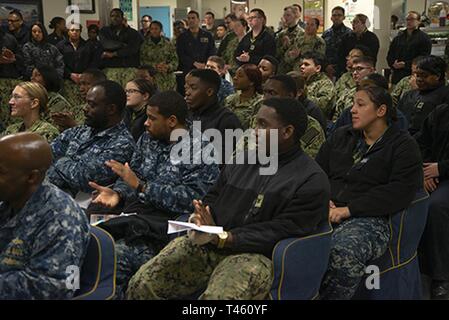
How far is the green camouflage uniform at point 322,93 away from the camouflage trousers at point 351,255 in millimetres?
2676

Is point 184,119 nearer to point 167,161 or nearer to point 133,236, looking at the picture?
point 167,161

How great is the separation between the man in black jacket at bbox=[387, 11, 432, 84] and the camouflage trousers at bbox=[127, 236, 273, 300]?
5.72 meters

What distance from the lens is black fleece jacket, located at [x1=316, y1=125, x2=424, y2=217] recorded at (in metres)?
2.82

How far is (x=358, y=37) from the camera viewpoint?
7391mm

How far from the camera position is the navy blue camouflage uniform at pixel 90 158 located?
3.16 meters

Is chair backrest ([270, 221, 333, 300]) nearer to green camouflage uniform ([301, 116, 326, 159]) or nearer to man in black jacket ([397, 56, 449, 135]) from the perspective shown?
green camouflage uniform ([301, 116, 326, 159])

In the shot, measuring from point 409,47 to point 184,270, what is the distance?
5.96m

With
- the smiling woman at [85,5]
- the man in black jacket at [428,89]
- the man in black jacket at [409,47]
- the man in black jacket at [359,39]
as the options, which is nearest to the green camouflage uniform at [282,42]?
the man in black jacket at [359,39]

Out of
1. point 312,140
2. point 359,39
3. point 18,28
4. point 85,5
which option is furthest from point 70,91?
point 312,140

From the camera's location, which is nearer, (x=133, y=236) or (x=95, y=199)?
(x=133, y=236)

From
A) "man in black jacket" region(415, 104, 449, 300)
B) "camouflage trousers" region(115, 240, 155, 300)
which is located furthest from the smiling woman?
"camouflage trousers" region(115, 240, 155, 300)
